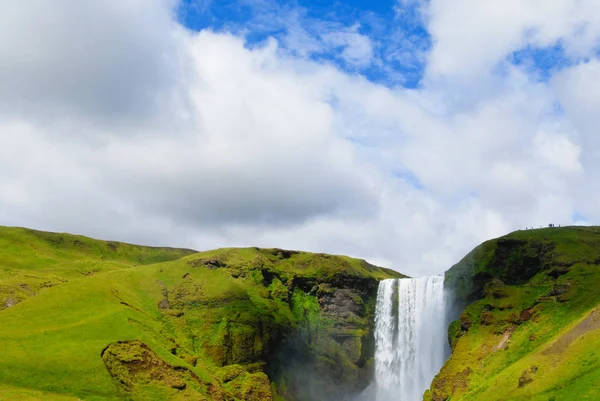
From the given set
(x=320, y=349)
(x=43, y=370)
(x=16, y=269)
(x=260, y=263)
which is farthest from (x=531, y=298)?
(x=16, y=269)

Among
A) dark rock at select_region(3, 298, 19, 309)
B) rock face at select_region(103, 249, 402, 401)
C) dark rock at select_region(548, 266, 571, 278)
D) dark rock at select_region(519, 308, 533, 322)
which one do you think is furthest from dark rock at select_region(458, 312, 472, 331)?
dark rock at select_region(3, 298, 19, 309)

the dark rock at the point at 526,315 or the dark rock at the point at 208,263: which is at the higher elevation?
the dark rock at the point at 208,263

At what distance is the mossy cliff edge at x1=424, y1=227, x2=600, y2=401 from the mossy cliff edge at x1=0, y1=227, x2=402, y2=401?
33123mm

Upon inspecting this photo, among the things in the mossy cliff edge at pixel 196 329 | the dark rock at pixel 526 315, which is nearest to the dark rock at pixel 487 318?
the dark rock at pixel 526 315

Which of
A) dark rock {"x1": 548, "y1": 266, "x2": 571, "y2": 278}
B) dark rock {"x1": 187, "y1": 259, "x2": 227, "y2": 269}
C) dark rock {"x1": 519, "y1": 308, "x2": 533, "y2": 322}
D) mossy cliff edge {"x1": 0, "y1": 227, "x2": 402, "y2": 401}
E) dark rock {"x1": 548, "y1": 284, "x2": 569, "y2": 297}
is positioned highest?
dark rock {"x1": 548, "y1": 266, "x2": 571, "y2": 278}

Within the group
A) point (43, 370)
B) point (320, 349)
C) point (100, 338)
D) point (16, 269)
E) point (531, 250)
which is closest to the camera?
point (43, 370)

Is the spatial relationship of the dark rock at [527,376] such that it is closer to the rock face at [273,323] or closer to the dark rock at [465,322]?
the dark rock at [465,322]

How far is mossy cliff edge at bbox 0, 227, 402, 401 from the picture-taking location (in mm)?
75375

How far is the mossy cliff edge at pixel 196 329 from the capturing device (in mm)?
75375

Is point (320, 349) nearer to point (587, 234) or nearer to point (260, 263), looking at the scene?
point (260, 263)

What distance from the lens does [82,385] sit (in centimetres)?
7156

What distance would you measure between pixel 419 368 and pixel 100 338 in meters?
66.8

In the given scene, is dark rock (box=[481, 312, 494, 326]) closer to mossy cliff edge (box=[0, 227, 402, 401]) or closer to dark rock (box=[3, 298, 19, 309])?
mossy cliff edge (box=[0, 227, 402, 401])

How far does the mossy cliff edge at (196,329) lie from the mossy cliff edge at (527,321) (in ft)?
109
